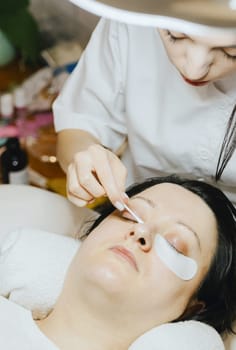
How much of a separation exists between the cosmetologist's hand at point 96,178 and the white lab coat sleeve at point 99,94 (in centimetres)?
32

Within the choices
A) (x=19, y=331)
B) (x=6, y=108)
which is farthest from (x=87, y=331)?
(x=6, y=108)

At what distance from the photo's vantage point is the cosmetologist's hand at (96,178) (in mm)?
1046

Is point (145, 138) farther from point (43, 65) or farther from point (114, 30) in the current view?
point (43, 65)

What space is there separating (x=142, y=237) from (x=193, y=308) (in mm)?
206

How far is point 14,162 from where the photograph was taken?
184 centimetres

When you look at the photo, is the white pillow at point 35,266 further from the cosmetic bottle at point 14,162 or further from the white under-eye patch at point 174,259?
the cosmetic bottle at point 14,162

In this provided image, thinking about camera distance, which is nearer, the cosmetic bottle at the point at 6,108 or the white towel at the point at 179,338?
the white towel at the point at 179,338

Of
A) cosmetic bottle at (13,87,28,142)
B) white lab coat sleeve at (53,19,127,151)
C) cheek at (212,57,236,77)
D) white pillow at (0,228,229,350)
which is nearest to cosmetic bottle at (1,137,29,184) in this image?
cosmetic bottle at (13,87,28,142)

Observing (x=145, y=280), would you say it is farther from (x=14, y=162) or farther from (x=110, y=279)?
(x=14, y=162)

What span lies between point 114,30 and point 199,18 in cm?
86

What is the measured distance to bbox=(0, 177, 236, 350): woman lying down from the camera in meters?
1.05

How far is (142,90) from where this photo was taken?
1329 millimetres

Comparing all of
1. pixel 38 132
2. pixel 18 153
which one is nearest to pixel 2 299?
pixel 18 153

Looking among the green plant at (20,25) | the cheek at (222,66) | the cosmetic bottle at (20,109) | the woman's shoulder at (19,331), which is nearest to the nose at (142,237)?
the woman's shoulder at (19,331)
